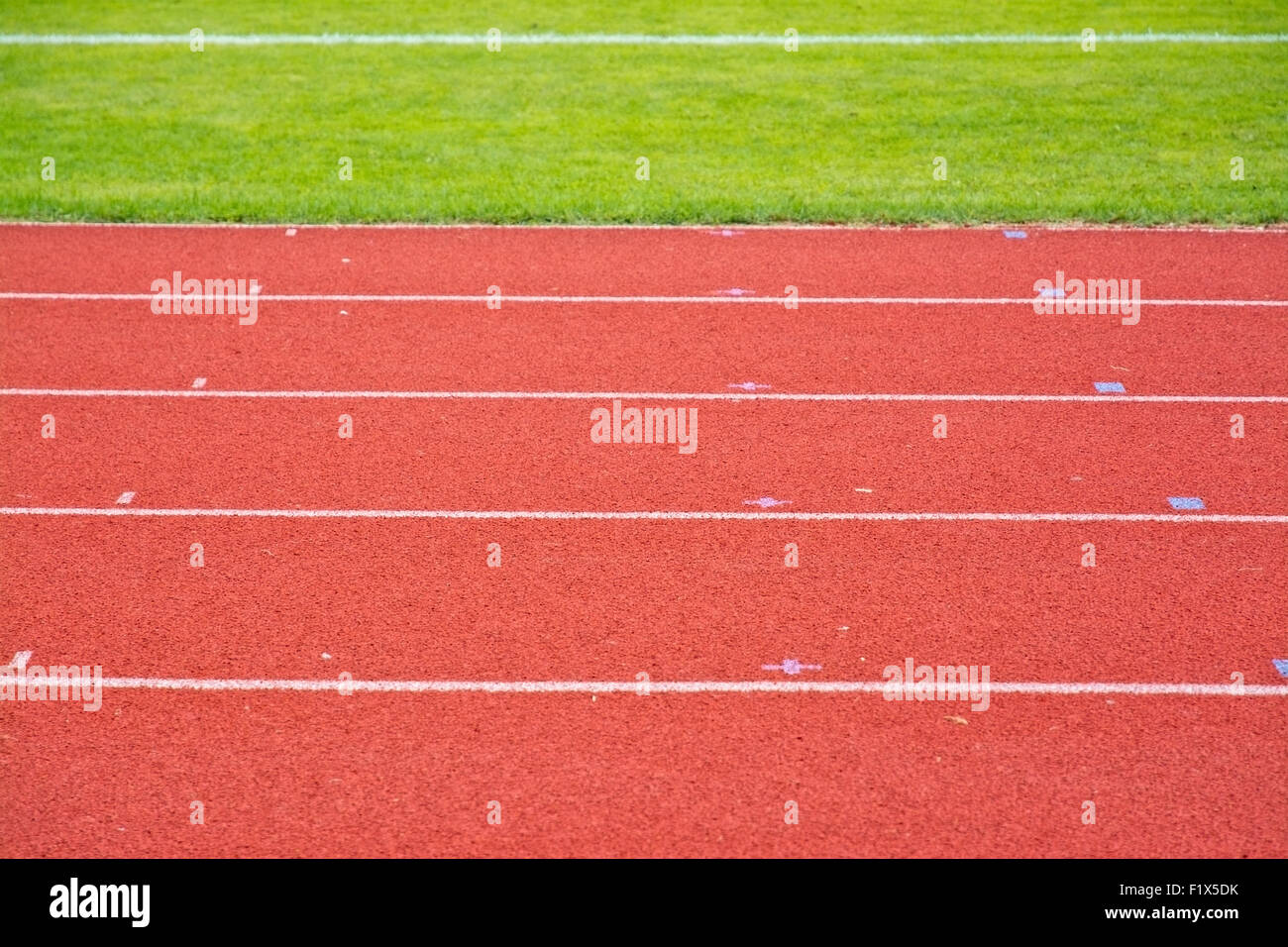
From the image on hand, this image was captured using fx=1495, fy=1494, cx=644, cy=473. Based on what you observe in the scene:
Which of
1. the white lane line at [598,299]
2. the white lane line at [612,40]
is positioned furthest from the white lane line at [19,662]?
the white lane line at [612,40]

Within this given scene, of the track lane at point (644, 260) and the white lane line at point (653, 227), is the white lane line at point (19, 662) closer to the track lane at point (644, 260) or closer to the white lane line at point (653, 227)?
the track lane at point (644, 260)

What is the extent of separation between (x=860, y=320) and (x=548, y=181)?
461cm

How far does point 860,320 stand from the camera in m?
10.3

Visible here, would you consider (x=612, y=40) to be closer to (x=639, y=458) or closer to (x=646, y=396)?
(x=646, y=396)

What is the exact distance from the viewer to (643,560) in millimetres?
7027

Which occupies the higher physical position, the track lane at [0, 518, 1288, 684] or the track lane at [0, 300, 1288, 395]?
the track lane at [0, 300, 1288, 395]

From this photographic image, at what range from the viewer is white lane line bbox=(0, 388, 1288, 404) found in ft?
29.2

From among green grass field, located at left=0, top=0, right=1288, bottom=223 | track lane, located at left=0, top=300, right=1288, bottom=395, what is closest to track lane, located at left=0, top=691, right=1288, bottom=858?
track lane, located at left=0, top=300, right=1288, bottom=395

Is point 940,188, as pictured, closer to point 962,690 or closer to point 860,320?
point 860,320

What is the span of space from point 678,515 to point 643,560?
520 millimetres

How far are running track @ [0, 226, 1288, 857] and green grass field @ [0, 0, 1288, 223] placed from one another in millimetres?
1809

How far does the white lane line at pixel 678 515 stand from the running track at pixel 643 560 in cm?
3

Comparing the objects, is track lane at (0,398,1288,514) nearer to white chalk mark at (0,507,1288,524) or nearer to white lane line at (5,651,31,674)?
white chalk mark at (0,507,1288,524)

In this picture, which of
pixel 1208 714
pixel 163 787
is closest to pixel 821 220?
pixel 1208 714
